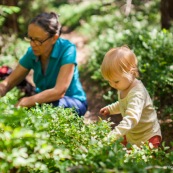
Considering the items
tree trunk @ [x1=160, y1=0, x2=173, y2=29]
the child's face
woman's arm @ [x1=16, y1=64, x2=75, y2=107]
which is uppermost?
the child's face

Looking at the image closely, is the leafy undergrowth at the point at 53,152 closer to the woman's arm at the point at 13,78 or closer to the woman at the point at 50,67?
the woman at the point at 50,67

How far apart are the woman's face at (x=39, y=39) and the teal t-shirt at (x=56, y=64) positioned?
0.14m

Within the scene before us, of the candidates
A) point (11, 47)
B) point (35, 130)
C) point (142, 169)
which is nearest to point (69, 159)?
point (35, 130)

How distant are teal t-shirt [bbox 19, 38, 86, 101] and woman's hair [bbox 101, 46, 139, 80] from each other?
1090 mm

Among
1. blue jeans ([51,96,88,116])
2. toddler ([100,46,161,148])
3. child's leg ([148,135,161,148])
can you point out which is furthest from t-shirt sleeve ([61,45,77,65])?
child's leg ([148,135,161,148])

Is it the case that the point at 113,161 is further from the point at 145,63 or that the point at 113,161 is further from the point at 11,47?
the point at 11,47

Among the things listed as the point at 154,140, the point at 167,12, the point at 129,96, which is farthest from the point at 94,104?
the point at 129,96

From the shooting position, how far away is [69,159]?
223 centimetres

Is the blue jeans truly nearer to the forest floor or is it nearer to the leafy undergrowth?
the forest floor

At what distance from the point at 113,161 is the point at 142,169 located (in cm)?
17

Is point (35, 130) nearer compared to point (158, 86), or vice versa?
point (35, 130)

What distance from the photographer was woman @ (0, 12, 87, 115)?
13.0 feet

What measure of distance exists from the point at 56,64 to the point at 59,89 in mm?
413

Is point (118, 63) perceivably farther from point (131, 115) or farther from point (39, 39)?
point (39, 39)
